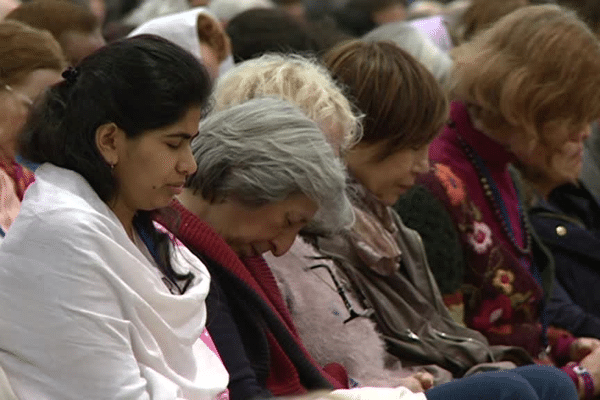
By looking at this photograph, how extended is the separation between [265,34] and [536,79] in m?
0.90

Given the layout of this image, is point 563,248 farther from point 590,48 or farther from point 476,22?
point 476,22

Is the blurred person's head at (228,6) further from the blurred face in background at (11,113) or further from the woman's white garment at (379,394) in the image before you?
the woman's white garment at (379,394)

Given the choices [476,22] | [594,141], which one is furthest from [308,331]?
[476,22]

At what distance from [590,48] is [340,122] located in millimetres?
1100

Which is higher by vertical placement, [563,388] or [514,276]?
[563,388]

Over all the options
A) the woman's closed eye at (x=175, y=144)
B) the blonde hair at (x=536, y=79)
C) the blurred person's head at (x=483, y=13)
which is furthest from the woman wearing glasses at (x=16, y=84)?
the blurred person's head at (x=483, y=13)

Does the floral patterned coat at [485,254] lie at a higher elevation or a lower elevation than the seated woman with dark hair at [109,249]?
lower

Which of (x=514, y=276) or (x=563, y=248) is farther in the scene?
(x=563, y=248)

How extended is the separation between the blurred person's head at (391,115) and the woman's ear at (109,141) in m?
1.06

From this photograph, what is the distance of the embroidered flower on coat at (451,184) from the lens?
335 cm

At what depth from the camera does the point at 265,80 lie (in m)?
2.85

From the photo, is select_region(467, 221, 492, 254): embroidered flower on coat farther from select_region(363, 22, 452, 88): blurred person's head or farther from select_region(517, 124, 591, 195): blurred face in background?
select_region(363, 22, 452, 88): blurred person's head

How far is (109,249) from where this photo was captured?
6.48ft

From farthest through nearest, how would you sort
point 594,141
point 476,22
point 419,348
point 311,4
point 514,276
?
point 311,4
point 476,22
point 594,141
point 514,276
point 419,348
